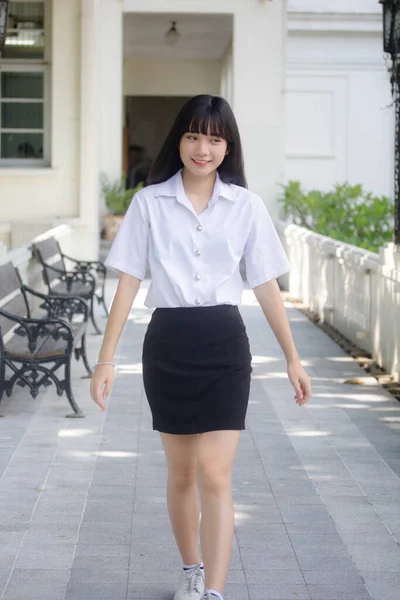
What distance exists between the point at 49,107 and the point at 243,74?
16.2ft

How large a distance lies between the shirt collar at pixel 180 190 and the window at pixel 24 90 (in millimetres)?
12686

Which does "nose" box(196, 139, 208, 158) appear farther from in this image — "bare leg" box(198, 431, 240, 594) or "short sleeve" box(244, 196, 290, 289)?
"bare leg" box(198, 431, 240, 594)

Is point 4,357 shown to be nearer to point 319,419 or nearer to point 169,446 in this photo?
point 319,419

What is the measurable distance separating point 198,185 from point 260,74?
54.4 ft

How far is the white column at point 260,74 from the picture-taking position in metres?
20.0

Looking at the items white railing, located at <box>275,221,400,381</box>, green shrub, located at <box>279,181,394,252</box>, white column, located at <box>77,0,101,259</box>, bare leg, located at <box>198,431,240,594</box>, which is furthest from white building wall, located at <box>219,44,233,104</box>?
bare leg, located at <box>198,431,240,594</box>

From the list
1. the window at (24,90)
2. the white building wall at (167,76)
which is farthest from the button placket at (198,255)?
the white building wall at (167,76)

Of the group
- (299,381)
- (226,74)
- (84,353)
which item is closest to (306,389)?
(299,381)

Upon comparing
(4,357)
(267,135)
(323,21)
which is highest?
(323,21)

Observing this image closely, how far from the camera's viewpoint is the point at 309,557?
4680 millimetres

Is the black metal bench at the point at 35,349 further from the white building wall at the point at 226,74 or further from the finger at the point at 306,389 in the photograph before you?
the white building wall at the point at 226,74

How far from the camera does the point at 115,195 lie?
1933 centimetres

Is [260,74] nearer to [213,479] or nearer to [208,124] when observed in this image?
[208,124]

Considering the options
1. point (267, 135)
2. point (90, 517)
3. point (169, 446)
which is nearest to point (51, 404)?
point (90, 517)
